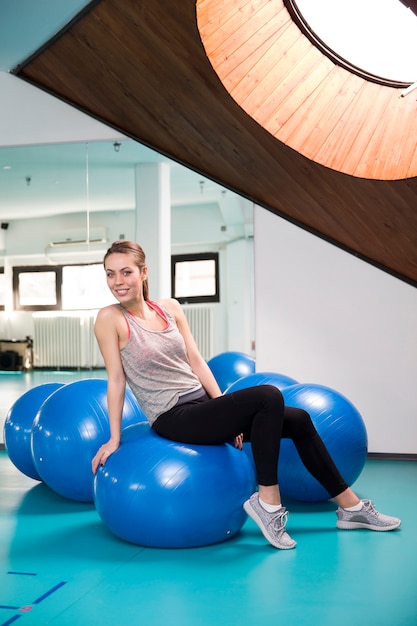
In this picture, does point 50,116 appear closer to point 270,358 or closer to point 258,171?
point 258,171

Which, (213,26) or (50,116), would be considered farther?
(50,116)

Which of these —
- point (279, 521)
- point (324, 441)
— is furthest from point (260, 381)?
point (279, 521)

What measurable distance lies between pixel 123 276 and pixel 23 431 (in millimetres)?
1454

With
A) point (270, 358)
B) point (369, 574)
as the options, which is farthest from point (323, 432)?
point (270, 358)

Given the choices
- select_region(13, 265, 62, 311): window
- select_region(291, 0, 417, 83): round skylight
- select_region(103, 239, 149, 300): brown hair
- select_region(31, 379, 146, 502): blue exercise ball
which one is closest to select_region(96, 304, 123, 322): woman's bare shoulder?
select_region(103, 239, 149, 300): brown hair

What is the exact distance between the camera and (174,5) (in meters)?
3.45

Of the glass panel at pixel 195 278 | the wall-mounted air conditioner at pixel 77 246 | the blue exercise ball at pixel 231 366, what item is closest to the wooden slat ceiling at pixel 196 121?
the glass panel at pixel 195 278

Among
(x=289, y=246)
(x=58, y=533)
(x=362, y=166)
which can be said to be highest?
(x=362, y=166)

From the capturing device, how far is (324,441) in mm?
3223

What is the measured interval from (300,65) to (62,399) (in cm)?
216

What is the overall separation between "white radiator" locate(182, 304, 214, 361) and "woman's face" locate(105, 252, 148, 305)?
2.13m

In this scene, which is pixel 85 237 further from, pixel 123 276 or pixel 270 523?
pixel 270 523

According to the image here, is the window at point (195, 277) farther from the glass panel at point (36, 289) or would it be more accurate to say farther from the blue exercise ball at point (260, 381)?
the blue exercise ball at point (260, 381)

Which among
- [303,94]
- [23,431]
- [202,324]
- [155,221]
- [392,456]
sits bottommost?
[392,456]
